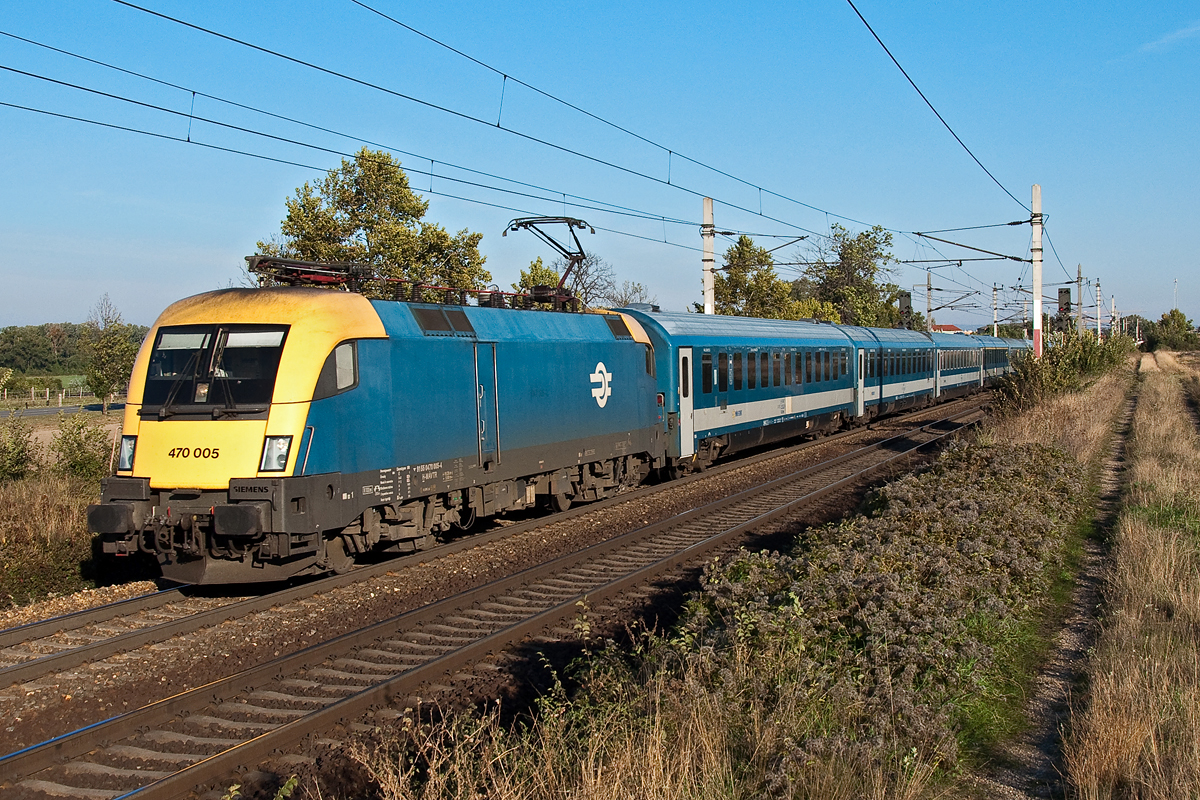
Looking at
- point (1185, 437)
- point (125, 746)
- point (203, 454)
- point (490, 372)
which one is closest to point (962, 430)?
point (1185, 437)

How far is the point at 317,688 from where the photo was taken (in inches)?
279

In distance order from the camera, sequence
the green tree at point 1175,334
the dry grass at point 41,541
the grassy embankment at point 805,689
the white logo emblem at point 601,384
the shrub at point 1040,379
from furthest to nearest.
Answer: the green tree at point 1175,334 → the shrub at point 1040,379 → the white logo emblem at point 601,384 → the dry grass at point 41,541 → the grassy embankment at point 805,689

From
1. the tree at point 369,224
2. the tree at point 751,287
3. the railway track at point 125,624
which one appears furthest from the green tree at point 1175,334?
the railway track at point 125,624

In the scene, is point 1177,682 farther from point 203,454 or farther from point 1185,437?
point 1185,437

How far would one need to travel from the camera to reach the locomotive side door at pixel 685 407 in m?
18.1

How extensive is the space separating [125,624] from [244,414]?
2254 mm

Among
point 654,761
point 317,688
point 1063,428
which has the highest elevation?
point 1063,428

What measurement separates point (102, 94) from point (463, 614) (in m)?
7.79

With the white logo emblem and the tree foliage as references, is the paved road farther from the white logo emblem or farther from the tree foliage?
the white logo emblem

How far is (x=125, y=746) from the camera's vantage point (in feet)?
20.0

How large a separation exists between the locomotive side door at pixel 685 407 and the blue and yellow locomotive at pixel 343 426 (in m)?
2.03

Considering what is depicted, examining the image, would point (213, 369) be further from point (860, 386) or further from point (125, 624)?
point (860, 386)

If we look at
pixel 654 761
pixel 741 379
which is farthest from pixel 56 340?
pixel 654 761

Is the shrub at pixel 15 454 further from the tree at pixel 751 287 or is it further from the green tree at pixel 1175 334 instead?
the green tree at pixel 1175 334
